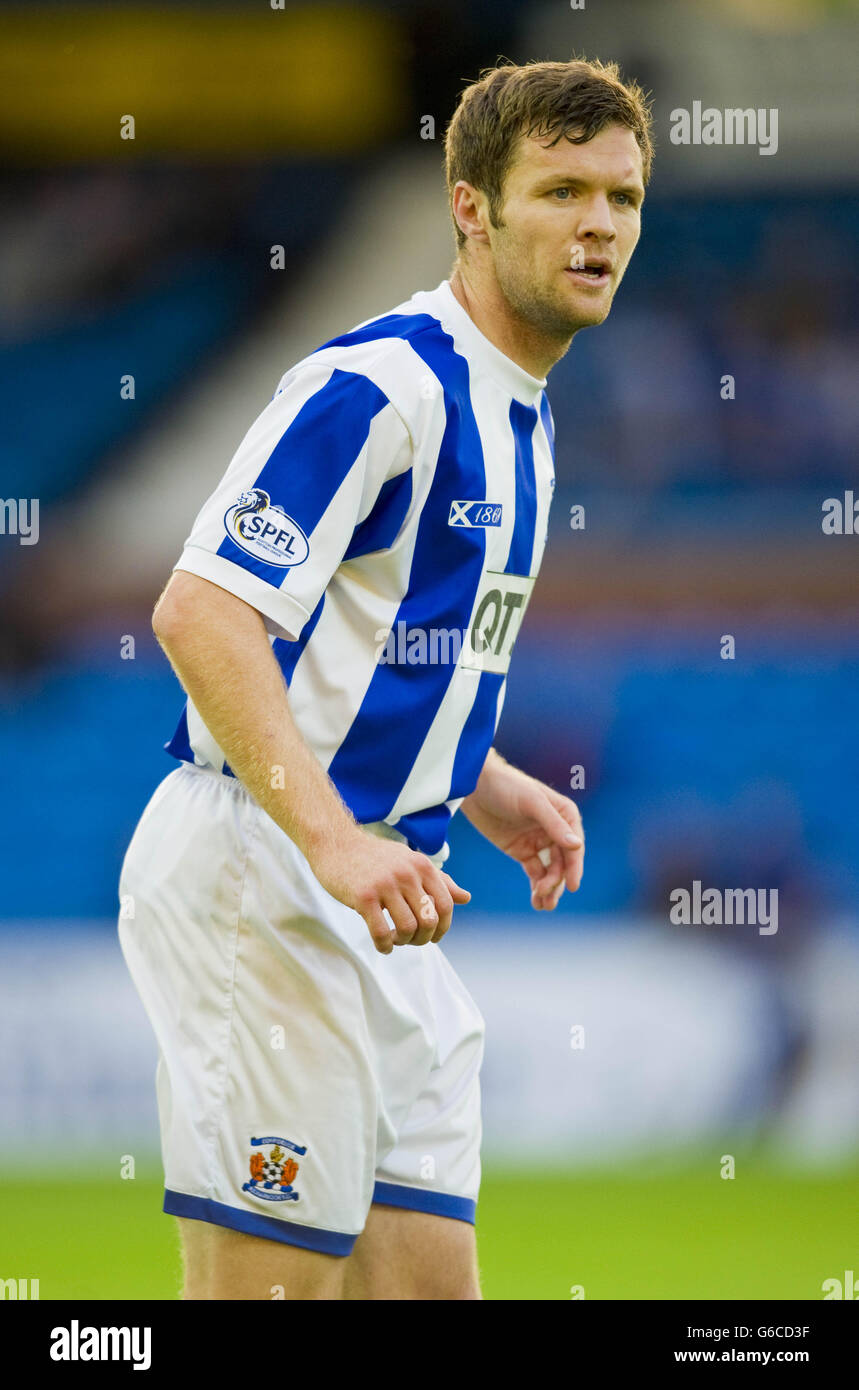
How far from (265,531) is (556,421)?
364 centimetres

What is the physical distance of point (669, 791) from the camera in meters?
4.91

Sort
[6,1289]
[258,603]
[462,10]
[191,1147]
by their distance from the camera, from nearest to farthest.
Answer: [258,603], [191,1147], [6,1289], [462,10]

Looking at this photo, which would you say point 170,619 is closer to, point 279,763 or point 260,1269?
point 279,763

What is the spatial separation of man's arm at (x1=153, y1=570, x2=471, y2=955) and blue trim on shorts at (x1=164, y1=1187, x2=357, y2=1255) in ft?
1.28

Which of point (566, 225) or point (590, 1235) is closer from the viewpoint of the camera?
point (566, 225)

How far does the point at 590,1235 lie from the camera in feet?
12.1

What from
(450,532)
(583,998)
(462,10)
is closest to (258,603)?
(450,532)

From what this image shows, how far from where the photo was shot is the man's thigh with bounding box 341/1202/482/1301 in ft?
5.98

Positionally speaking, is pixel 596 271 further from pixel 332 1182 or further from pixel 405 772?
pixel 332 1182

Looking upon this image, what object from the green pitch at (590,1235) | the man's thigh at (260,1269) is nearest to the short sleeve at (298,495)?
the man's thigh at (260,1269)

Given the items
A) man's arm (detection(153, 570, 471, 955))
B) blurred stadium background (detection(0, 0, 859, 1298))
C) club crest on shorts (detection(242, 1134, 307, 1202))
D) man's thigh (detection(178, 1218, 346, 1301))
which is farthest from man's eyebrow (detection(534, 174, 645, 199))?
blurred stadium background (detection(0, 0, 859, 1298))

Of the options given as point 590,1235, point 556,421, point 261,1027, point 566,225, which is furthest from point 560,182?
point 556,421

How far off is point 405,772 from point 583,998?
8.93 feet

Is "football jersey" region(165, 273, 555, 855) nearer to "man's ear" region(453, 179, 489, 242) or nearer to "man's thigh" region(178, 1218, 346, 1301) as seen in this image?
"man's ear" region(453, 179, 489, 242)
